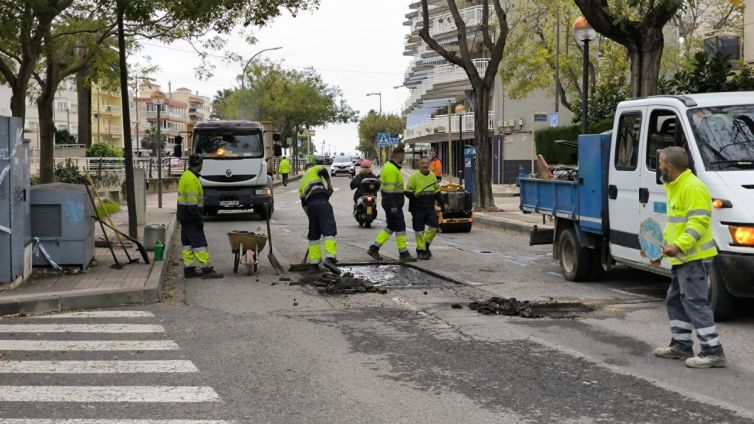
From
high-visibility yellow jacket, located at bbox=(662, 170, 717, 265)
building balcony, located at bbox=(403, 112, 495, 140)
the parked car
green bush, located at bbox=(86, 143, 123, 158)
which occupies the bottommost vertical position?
high-visibility yellow jacket, located at bbox=(662, 170, 717, 265)

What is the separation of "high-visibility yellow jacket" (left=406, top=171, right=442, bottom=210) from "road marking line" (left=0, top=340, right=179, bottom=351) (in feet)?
22.8

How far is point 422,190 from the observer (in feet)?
47.6

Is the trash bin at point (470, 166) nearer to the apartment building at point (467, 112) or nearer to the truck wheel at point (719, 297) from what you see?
the apartment building at point (467, 112)

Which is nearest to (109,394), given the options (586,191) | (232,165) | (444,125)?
(586,191)

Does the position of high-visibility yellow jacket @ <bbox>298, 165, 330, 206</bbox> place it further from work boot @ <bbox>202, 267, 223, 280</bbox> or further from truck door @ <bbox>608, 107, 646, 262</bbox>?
truck door @ <bbox>608, 107, 646, 262</bbox>

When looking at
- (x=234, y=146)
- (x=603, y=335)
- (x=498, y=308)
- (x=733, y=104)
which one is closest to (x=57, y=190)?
(x=498, y=308)

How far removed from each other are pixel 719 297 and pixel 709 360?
1919 millimetres

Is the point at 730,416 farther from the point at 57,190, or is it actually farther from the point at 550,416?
the point at 57,190

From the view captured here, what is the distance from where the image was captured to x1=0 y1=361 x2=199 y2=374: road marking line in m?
6.93

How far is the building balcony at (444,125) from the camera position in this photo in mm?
52013

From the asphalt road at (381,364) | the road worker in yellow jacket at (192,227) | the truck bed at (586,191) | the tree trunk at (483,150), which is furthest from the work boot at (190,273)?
the tree trunk at (483,150)

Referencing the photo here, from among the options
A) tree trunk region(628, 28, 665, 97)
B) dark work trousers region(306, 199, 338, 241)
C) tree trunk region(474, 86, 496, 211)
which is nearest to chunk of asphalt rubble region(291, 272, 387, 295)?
dark work trousers region(306, 199, 338, 241)

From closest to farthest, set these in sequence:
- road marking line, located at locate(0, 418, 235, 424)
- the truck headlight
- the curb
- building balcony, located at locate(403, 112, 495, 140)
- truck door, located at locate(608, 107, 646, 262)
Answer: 1. road marking line, located at locate(0, 418, 235, 424)
2. the truck headlight
3. truck door, located at locate(608, 107, 646, 262)
4. the curb
5. building balcony, located at locate(403, 112, 495, 140)

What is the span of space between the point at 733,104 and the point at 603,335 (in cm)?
307
